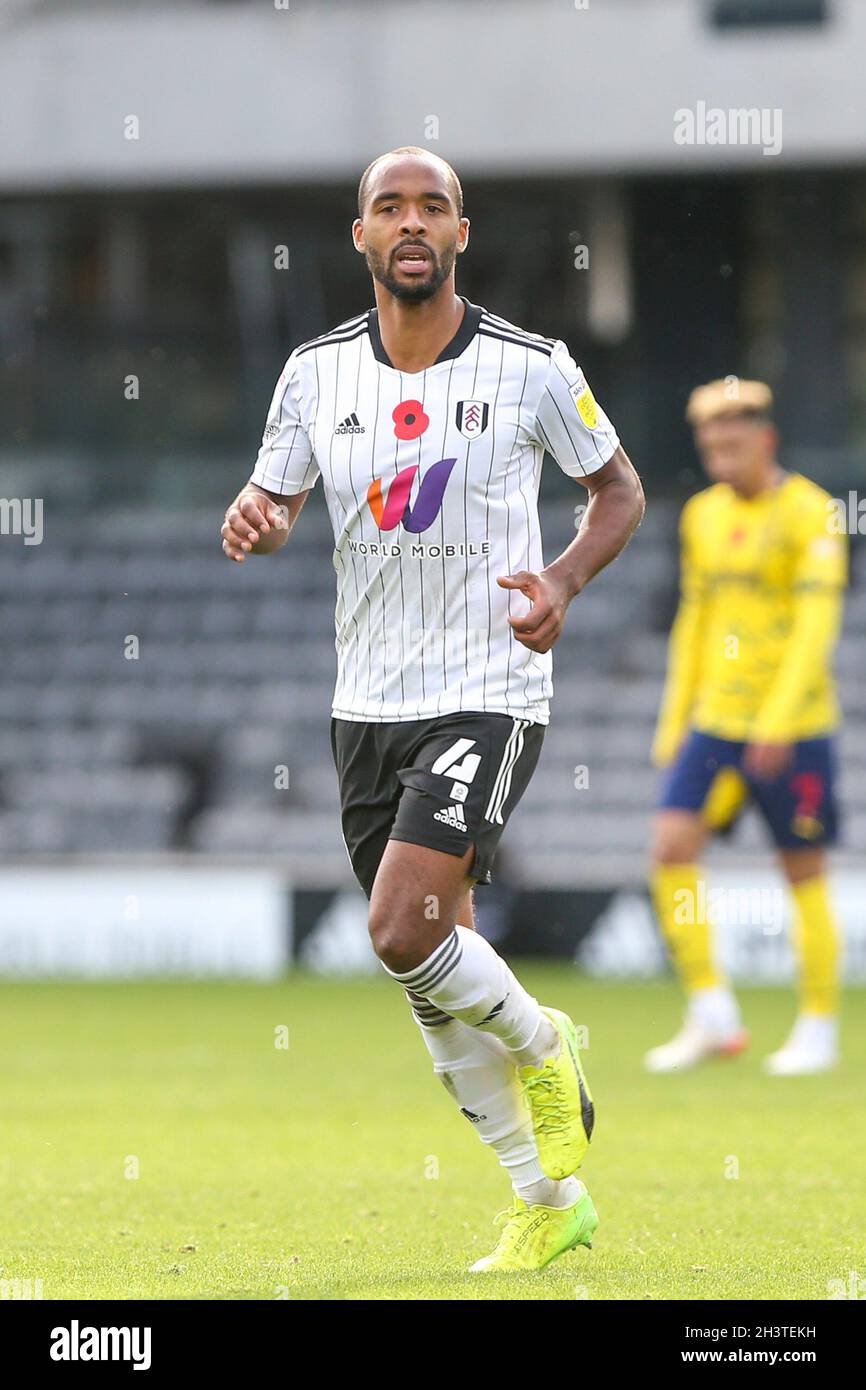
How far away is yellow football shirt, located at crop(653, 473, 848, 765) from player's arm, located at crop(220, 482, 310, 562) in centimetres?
434

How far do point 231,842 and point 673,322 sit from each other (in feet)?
20.2

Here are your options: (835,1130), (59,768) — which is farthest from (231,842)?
(835,1130)

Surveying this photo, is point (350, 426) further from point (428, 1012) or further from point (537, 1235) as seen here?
point (537, 1235)

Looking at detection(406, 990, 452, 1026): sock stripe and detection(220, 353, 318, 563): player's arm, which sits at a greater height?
detection(220, 353, 318, 563): player's arm

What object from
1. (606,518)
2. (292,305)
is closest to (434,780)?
(606,518)

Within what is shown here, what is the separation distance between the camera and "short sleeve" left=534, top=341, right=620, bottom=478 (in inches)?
197

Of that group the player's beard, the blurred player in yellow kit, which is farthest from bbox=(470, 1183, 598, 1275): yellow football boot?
the blurred player in yellow kit

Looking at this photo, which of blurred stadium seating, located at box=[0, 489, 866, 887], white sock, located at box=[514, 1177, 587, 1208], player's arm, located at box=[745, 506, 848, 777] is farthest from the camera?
blurred stadium seating, located at box=[0, 489, 866, 887]

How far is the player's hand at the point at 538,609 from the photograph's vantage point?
4664mm

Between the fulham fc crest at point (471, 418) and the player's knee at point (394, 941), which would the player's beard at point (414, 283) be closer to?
the fulham fc crest at point (471, 418)

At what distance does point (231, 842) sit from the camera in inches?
624
